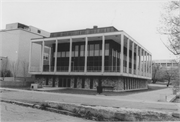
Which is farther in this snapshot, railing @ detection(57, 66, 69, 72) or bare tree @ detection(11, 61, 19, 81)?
bare tree @ detection(11, 61, 19, 81)

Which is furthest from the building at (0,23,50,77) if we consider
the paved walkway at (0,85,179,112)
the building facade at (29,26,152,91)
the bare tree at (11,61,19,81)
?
the paved walkway at (0,85,179,112)

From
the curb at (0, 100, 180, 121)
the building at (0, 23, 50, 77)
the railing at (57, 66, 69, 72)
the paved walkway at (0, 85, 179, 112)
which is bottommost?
the paved walkway at (0, 85, 179, 112)

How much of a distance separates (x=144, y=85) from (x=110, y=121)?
135 ft

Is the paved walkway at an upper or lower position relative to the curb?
lower


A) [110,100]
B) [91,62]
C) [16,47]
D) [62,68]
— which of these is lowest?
[110,100]

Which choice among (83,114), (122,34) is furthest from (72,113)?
(122,34)

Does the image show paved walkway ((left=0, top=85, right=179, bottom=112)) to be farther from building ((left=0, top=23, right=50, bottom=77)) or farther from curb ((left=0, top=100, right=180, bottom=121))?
building ((left=0, top=23, right=50, bottom=77))

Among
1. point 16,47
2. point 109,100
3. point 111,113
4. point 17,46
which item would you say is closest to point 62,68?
point 17,46

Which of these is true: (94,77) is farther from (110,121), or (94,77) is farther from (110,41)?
(110,121)

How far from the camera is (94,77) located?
102 ft

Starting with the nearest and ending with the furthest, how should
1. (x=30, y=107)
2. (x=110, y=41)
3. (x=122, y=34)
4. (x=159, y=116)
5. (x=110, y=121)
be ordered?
(x=159, y=116)
(x=110, y=121)
(x=30, y=107)
(x=122, y=34)
(x=110, y=41)

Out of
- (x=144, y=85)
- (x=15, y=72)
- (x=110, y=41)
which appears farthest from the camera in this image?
(x=144, y=85)

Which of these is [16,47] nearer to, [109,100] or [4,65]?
[4,65]

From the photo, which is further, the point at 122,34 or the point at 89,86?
the point at 89,86
